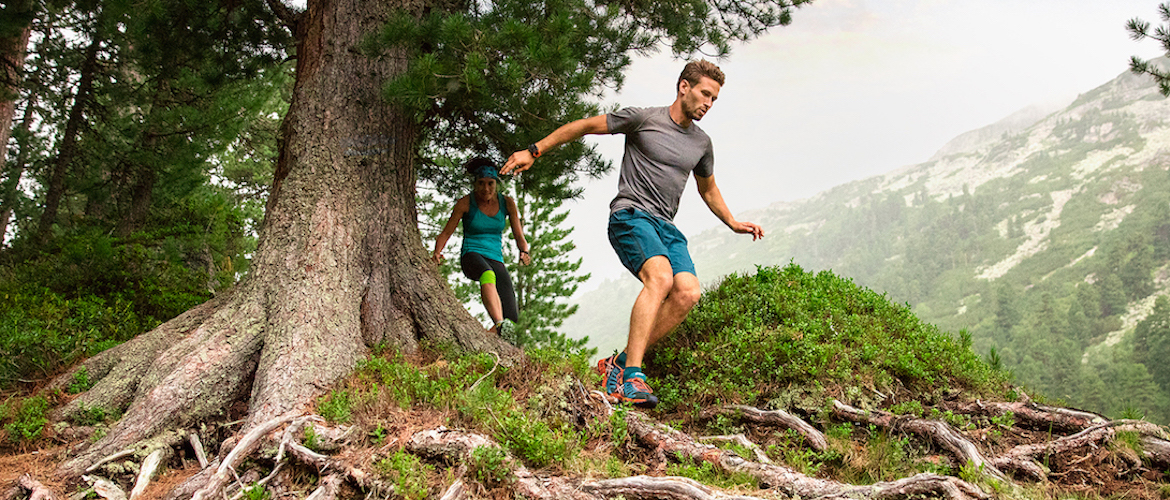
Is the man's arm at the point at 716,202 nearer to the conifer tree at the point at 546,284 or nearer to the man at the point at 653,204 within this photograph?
the man at the point at 653,204

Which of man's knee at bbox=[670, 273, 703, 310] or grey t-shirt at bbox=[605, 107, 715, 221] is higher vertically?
grey t-shirt at bbox=[605, 107, 715, 221]

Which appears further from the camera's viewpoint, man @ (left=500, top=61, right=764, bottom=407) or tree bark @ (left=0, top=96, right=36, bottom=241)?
tree bark @ (left=0, top=96, right=36, bottom=241)

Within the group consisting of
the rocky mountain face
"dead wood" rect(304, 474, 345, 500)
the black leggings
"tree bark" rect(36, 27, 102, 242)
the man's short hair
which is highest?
"tree bark" rect(36, 27, 102, 242)

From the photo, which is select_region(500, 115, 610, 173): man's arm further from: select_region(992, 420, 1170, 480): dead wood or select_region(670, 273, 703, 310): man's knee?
select_region(992, 420, 1170, 480): dead wood

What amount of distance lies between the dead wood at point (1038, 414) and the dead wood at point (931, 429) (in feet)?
2.22

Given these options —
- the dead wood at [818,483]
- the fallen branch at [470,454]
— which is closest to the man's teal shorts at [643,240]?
the dead wood at [818,483]

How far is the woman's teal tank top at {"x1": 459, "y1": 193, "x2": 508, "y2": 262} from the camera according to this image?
6.31m

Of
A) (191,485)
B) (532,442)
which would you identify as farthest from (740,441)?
(191,485)

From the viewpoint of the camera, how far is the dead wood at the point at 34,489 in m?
3.42

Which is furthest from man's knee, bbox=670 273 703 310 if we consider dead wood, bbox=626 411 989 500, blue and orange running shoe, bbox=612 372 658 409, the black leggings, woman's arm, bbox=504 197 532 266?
woman's arm, bbox=504 197 532 266

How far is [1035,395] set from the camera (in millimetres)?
6020

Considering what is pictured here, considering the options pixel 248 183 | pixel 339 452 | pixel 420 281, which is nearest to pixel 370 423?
pixel 339 452

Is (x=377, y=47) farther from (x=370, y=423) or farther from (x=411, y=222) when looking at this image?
(x=370, y=423)

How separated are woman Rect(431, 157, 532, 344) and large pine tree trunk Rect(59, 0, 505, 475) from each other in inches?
21.5
